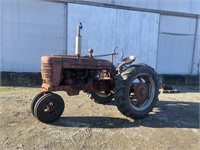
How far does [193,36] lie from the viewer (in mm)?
12695

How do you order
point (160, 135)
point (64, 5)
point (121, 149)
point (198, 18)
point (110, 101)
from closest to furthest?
point (121, 149) → point (160, 135) → point (110, 101) → point (64, 5) → point (198, 18)

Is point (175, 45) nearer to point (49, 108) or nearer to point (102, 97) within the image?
point (102, 97)

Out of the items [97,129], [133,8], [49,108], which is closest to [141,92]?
[97,129]

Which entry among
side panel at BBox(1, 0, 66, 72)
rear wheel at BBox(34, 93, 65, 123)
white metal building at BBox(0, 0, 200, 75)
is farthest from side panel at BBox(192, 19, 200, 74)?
rear wheel at BBox(34, 93, 65, 123)

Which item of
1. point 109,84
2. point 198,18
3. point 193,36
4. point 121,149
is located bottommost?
point 121,149

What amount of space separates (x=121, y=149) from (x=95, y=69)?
80.3 inches

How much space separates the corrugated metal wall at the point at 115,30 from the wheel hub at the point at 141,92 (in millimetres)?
5158

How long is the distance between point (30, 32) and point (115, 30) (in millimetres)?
3426

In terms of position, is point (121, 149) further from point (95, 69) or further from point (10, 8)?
point (10, 8)

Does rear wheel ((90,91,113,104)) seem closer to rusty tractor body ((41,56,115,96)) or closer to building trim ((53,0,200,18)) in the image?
rusty tractor body ((41,56,115,96))

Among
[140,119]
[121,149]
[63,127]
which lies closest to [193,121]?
[140,119]

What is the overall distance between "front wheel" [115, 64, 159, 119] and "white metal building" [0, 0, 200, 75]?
511cm

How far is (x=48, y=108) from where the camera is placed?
4.93m

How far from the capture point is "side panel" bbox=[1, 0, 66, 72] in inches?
381
